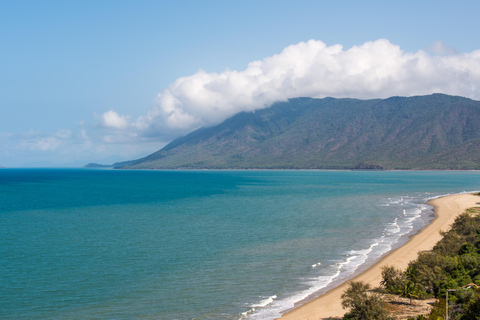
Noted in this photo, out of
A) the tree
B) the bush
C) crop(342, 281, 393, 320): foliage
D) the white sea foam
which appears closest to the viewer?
crop(342, 281, 393, 320): foliage

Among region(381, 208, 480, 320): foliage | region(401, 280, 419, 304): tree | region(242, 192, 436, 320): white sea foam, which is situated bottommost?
region(242, 192, 436, 320): white sea foam

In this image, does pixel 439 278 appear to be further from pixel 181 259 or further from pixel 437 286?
pixel 181 259

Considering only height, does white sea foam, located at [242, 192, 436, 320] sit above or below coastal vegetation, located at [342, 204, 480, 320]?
below

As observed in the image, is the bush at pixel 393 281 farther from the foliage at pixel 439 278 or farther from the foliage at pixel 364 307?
the foliage at pixel 364 307

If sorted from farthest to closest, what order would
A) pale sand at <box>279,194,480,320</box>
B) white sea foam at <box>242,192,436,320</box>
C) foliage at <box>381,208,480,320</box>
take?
white sea foam at <box>242,192,436,320</box>
pale sand at <box>279,194,480,320</box>
foliage at <box>381,208,480,320</box>

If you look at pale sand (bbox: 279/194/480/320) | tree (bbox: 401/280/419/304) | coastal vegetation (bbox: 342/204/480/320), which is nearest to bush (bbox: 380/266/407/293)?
coastal vegetation (bbox: 342/204/480/320)

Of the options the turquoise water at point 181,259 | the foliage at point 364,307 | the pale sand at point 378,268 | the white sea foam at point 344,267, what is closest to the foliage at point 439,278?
the pale sand at point 378,268

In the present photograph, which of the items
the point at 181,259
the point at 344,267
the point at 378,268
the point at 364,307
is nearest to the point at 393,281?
the point at 378,268

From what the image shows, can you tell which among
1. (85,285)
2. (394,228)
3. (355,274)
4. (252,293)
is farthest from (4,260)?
(394,228)

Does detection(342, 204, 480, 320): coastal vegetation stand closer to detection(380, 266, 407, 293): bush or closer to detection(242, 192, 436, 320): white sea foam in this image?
detection(380, 266, 407, 293): bush
